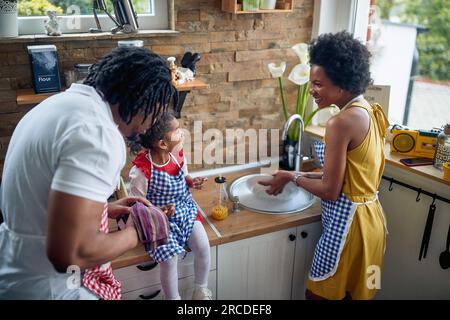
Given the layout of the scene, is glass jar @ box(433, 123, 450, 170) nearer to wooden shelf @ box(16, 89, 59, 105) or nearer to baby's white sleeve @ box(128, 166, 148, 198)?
baby's white sleeve @ box(128, 166, 148, 198)

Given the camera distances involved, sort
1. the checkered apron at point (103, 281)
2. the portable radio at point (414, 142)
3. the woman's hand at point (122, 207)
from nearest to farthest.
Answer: the checkered apron at point (103, 281), the woman's hand at point (122, 207), the portable radio at point (414, 142)

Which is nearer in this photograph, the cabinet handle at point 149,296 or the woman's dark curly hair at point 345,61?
the woman's dark curly hair at point 345,61

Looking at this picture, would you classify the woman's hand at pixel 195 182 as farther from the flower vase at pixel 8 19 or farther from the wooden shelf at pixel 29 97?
the flower vase at pixel 8 19

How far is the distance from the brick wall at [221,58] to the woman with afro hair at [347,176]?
0.54 meters

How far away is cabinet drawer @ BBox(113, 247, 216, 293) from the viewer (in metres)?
1.58

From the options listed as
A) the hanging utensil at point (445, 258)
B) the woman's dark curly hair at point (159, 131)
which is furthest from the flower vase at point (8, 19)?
the hanging utensil at point (445, 258)

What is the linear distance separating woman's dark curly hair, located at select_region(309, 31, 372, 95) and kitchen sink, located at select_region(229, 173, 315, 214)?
1.97 feet

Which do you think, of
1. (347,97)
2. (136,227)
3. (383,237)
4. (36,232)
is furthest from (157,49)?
(383,237)

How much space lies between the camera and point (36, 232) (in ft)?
3.25

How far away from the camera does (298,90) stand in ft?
7.58

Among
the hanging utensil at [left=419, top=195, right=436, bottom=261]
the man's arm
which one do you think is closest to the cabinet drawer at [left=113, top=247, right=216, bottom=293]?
the man's arm

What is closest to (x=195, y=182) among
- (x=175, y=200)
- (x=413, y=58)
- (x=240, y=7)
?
(x=175, y=200)

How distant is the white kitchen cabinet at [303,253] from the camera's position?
6.10 ft

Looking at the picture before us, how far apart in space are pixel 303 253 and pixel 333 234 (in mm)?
308
